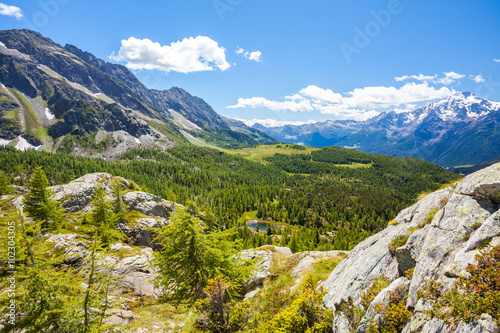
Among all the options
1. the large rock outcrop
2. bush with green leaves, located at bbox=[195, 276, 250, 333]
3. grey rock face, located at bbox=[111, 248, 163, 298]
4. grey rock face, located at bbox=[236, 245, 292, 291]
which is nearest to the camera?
the large rock outcrop

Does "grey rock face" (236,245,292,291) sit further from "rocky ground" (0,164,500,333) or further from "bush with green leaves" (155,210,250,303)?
"bush with green leaves" (155,210,250,303)

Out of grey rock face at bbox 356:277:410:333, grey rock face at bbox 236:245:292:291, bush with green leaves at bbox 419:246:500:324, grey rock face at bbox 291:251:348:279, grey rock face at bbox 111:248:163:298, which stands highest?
bush with green leaves at bbox 419:246:500:324

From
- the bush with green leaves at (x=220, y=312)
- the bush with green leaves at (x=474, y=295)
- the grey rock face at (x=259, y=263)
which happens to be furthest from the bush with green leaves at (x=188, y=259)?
the bush with green leaves at (x=474, y=295)

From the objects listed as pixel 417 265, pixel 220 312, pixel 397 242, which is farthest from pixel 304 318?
pixel 397 242

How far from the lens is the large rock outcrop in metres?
7.94

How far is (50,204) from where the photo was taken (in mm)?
36125

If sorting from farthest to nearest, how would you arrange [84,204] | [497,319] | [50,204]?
[84,204] → [50,204] → [497,319]

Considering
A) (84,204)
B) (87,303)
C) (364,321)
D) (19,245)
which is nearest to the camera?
(364,321)

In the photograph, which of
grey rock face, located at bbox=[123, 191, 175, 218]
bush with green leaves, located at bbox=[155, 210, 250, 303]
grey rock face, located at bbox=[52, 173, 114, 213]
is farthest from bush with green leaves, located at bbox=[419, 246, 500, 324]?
grey rock face, located at bbox=[52, 173, 114, 213]

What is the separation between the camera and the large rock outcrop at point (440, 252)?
26.1 feet

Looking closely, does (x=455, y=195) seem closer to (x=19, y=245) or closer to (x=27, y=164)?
(x=19, y=245)

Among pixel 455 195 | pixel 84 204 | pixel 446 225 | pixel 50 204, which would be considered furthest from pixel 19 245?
pixel 84 204

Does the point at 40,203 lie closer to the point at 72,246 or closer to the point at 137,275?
the point at 72,246

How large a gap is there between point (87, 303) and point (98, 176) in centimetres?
6978
